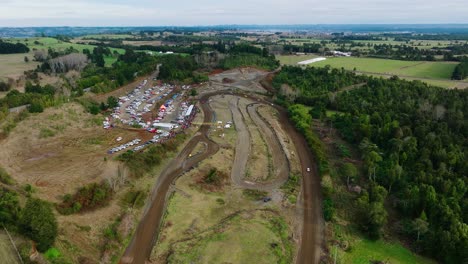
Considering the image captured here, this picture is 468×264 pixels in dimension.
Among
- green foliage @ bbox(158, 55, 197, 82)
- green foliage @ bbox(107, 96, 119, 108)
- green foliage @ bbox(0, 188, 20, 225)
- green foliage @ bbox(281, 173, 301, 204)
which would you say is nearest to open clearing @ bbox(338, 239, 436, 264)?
green foliage @ bbox(281, 173, 301, 204)

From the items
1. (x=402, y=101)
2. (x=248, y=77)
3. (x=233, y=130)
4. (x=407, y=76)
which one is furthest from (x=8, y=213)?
(x=407, y=76)

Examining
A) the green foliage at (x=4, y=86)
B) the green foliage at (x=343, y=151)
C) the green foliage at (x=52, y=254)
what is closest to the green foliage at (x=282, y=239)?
the green foliage at (x=52, y=254)

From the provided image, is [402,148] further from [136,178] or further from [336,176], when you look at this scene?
[136,178]

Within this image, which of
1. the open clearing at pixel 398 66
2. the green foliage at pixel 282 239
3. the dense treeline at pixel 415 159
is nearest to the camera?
the green foliage at pixel 282 239

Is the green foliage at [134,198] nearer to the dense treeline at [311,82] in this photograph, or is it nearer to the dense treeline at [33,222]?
the dense treeline at [33,222]

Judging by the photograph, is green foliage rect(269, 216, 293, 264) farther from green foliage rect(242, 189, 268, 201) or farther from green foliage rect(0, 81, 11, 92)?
green foliage rect(0, 81, 11, 92)
